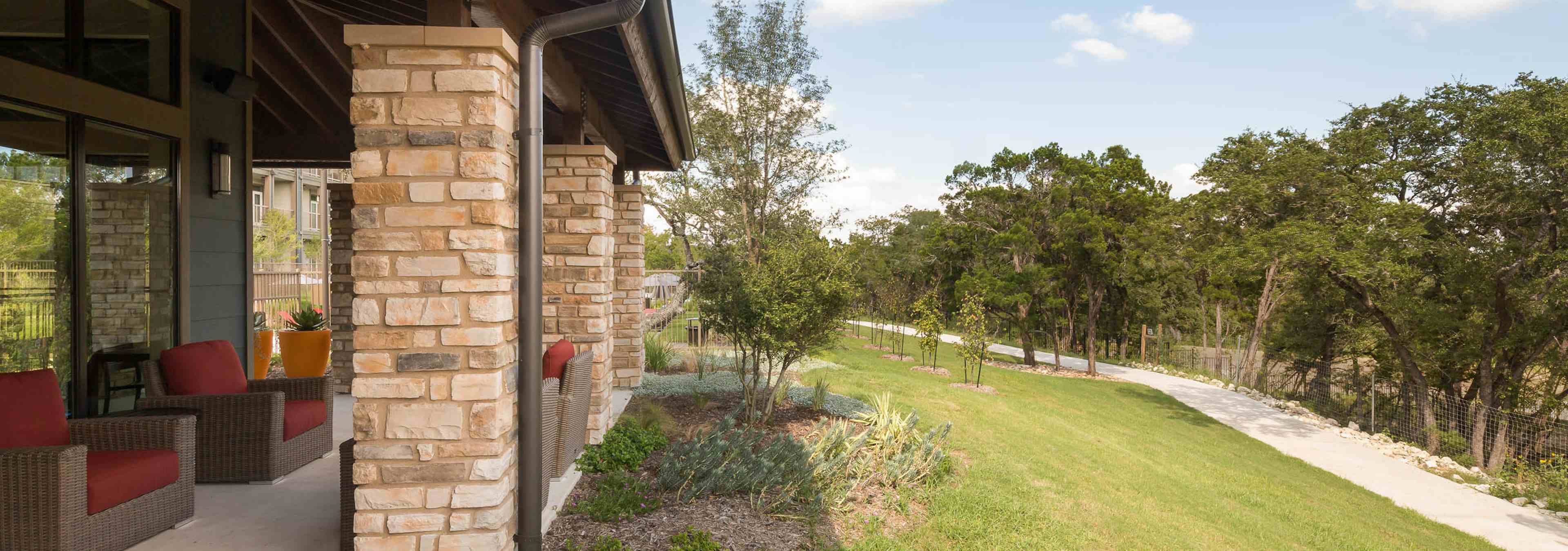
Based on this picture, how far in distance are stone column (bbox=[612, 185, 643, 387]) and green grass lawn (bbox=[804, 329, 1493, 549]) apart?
210 cm

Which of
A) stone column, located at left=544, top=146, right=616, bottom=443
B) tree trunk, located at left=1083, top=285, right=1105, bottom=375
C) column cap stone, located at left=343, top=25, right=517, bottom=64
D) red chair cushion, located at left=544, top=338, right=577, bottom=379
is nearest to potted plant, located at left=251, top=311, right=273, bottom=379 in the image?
stone column, located at left=544, top=146, right=616, bottom=443

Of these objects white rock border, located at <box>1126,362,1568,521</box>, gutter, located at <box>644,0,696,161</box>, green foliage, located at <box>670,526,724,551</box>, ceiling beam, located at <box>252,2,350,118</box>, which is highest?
ceiling beam, located at <box>252,2,350,118</box>

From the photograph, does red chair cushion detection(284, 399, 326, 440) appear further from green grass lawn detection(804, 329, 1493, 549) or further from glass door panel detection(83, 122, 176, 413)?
green grass lawn detection(804, 329, 1493, 549)

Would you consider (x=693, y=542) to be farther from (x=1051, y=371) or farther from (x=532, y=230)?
(x=1051, y=371)

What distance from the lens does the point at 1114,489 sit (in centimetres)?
654

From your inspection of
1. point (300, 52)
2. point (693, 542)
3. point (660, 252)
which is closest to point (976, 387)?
point (693, 542)

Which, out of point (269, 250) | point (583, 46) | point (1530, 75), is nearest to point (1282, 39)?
point (1530, 75)

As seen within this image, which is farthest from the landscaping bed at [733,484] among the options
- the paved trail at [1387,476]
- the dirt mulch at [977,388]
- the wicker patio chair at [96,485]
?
the paved trail at [1387,476]

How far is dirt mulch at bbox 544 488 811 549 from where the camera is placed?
11.1ft

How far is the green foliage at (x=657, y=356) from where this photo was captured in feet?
30.1

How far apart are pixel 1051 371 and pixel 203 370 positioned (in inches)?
656

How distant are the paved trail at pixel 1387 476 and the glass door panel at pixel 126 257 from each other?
38.2 ft

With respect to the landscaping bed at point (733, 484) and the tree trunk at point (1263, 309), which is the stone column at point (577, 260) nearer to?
the landscaping bed at point (733, 484)

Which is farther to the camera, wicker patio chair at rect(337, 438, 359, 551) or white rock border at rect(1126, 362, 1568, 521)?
white rock border at rect(1126, 362, 1568, 521)
